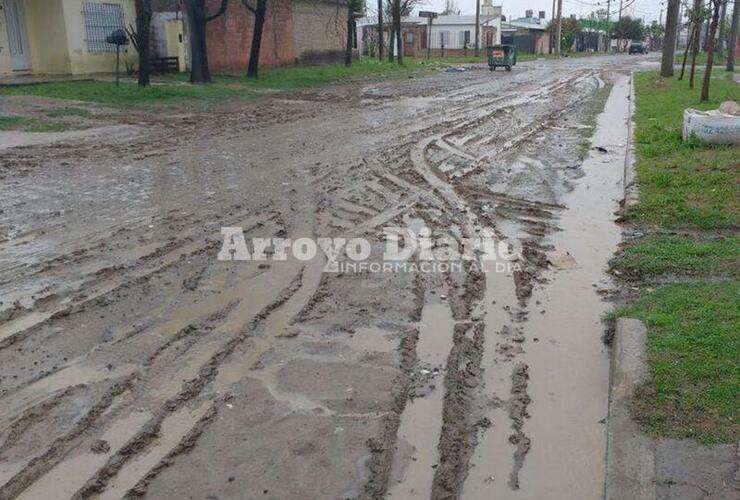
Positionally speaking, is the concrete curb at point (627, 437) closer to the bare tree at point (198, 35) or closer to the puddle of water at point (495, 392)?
the puddle of water at point (495, 392)

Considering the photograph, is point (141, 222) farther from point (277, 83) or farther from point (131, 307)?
point (277, 83)

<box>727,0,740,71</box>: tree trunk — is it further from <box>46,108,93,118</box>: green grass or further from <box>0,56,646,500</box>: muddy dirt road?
<box>46,108,93,118</box>: green grass

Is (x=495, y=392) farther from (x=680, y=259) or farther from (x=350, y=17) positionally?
(x=350, y=17)

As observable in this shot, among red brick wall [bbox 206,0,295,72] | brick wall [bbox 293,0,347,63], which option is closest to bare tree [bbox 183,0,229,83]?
red brick wall [bbox 206,0,295,72]

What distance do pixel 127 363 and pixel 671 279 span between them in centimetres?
457

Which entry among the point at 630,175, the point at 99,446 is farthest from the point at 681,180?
the point at 99,446

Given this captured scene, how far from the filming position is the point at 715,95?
21.7 metres

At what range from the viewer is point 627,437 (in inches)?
155

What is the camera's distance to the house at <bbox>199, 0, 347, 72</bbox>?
35.9 meters

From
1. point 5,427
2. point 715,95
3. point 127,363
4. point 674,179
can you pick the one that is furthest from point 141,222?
point 715,95

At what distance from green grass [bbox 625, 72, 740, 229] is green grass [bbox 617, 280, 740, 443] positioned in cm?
247

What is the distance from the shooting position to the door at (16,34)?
26.5 meters

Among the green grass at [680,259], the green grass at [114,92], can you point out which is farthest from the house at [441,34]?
the green grass at [680,259]

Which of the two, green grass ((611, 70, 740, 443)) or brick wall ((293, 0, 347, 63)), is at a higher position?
brick wall ((293, 0, 347, 63))
